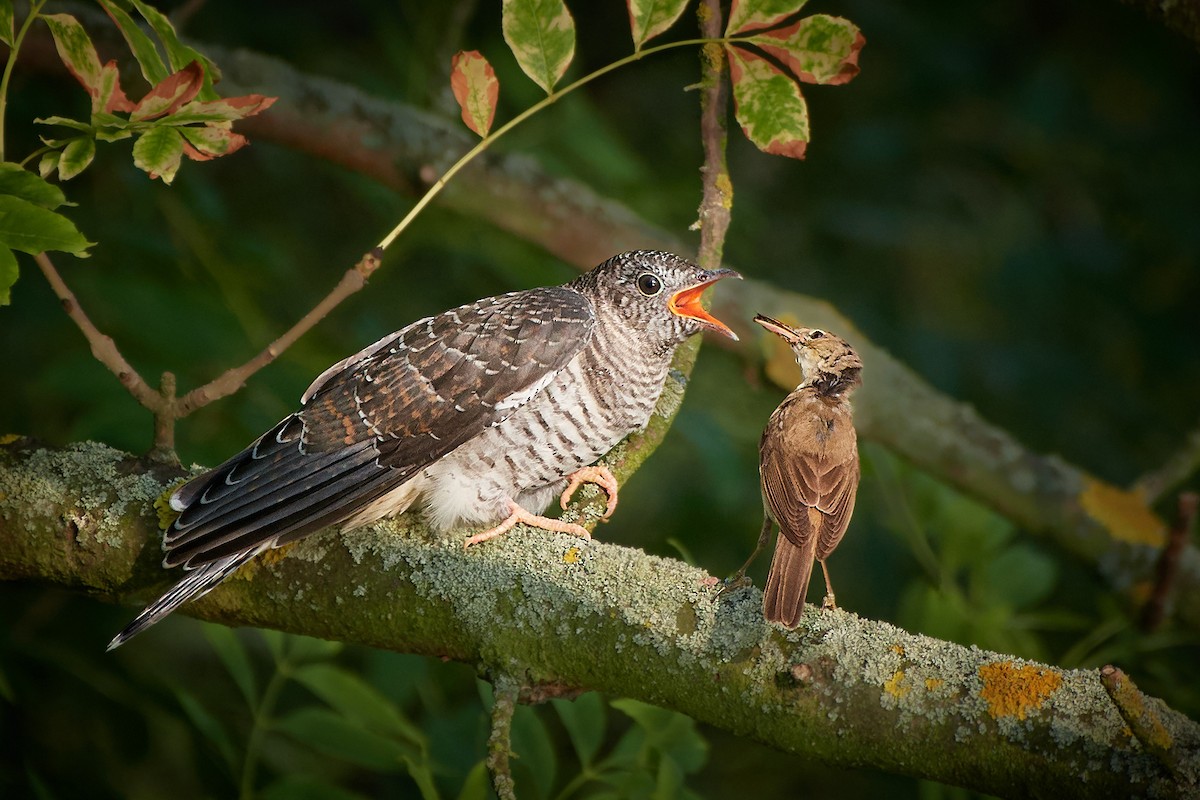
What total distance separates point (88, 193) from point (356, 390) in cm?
183

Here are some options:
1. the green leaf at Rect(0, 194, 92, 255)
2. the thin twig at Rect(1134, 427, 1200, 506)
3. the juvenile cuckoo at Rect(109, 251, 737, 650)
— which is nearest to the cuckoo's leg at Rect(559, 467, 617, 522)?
the juvenile cuckoo at Rect(109, 251, 737, 650)

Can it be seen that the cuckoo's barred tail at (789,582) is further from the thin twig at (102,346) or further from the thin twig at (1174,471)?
the thin twig at (1174,471)

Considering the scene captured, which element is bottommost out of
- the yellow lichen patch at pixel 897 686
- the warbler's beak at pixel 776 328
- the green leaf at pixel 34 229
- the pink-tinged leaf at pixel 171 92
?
the yellow lichen patch at pixel 897 686

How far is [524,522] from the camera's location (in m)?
1.86

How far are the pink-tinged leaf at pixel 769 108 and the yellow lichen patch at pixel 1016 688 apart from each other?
71 centimetres

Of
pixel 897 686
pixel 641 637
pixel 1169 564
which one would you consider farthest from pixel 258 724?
pixel 1169 564

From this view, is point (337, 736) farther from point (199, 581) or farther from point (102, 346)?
point (102, 346)

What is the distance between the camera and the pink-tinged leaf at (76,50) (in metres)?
1.44

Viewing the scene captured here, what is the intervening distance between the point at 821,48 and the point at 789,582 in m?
0.66

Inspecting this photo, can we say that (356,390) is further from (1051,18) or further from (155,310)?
(1051,18)

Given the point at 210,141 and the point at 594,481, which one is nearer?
the point at 210,141

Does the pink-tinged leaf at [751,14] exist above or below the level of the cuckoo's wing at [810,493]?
above

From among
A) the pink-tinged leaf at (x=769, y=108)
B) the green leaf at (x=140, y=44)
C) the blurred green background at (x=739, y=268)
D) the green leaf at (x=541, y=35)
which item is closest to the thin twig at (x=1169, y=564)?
the blurred green background at (x=739, y=268)

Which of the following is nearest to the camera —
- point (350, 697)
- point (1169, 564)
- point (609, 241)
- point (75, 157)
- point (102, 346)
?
point (75, 157)
